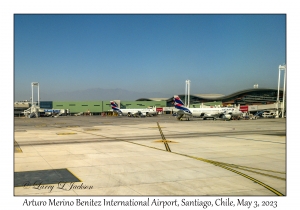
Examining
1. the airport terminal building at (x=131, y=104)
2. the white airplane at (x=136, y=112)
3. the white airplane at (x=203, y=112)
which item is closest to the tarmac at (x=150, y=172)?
the white airplane at (x=203, y=112)

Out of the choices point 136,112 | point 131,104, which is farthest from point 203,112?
point 131,104

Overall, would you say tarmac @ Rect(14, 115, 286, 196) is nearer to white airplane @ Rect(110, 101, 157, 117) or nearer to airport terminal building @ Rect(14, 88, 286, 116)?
white airplane @ Rect(110, 101, 157, 117)

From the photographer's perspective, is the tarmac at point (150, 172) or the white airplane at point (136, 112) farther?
the white airplane at point (136, 112)

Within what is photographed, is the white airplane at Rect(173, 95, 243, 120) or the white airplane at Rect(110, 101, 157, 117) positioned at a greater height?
the white airplane at Rect(173, 95, 243, 120)

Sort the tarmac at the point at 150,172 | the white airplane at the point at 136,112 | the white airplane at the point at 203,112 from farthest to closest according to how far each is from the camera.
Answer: the white airplane at the point at 136,112
the white airplane at the point at 203,112
the tarmac at the point at 150,172

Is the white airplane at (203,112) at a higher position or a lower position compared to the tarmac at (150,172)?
higher

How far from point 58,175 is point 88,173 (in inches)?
67.4

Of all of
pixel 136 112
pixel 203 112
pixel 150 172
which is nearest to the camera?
pixel 150 172

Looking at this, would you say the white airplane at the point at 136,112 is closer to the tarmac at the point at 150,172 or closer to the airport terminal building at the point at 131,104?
the airport terminal building at the point at 131,104

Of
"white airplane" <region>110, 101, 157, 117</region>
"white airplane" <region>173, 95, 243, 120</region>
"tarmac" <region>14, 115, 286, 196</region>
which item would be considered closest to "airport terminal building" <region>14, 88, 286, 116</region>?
"white airplane" <region>110, 101, 157, 117</region>

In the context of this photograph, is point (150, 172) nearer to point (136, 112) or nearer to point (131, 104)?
point (136, 112)

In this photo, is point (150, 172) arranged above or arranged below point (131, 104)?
below

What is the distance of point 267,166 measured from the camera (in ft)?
63.3

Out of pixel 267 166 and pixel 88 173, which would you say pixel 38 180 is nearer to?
pixel 88 173
